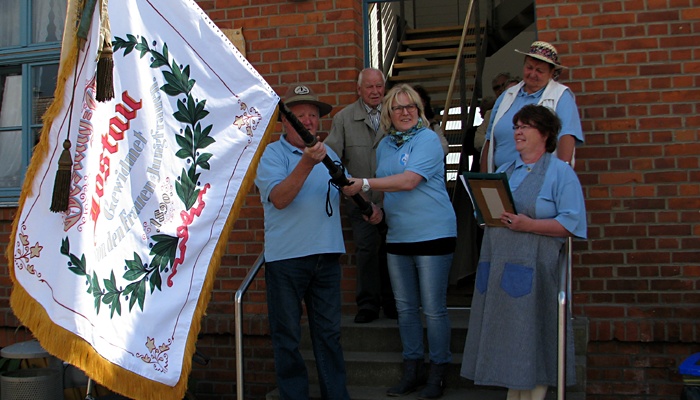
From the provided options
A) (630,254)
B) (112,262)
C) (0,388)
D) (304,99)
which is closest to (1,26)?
(0,388)

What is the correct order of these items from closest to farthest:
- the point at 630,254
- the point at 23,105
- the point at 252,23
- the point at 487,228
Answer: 1. the point at 487,228
2. the point at 630,254
3. the point at 252,23
4. the point at 23,105

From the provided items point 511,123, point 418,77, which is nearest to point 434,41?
point 418,77

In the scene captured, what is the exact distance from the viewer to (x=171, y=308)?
3.41 meters

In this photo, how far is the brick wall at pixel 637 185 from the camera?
4750 mm

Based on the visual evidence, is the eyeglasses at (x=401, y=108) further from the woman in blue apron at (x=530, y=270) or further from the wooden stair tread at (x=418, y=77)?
the wooden stair tread at (x=418, y=77)

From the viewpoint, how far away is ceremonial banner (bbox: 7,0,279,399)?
331 centimetres

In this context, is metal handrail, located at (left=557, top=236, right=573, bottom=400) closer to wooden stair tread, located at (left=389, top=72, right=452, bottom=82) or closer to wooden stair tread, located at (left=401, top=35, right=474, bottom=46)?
wooden stair tread, located at (left=389, top=72, right=452, bottom=82)

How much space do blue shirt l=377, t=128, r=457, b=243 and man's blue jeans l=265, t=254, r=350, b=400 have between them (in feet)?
1.45

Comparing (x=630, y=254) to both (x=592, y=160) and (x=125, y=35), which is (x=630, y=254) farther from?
(x=125, y=35)

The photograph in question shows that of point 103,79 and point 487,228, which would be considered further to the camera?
point 487,228

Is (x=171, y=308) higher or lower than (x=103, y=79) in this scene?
lower

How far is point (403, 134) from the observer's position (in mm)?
4531

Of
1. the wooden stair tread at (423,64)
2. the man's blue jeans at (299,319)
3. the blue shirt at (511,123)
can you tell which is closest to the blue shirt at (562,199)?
the blue shirt at (511,123)

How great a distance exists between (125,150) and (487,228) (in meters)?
1.89
